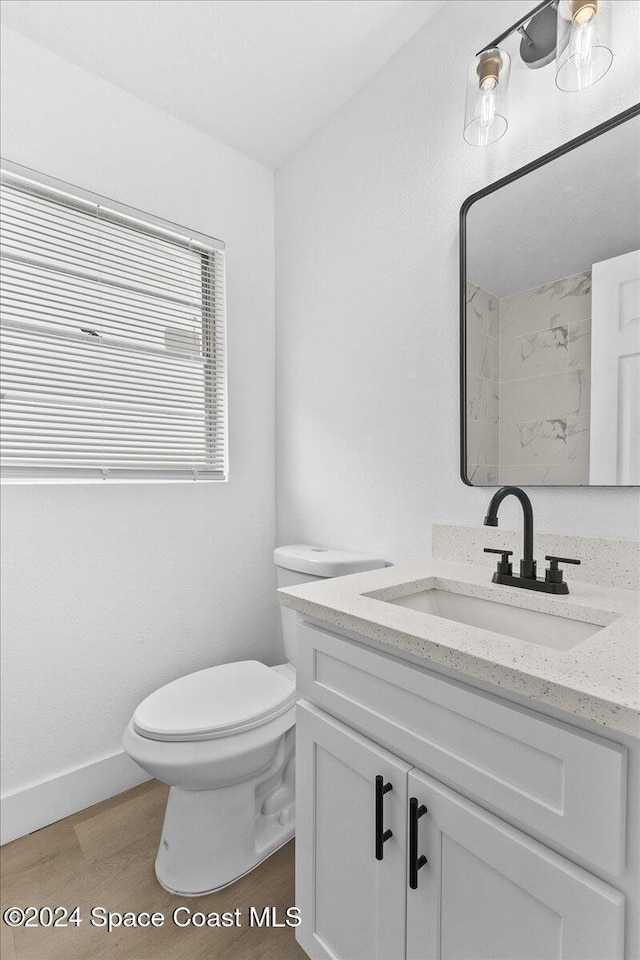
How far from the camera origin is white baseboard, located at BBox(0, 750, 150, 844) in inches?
56.6

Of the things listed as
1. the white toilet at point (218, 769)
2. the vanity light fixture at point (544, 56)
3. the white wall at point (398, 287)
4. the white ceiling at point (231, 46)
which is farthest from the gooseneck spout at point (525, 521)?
the white ceiling at point (231, 46)

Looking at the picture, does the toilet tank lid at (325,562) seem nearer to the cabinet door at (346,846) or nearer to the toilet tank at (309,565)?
the toilet tank at (309,565)

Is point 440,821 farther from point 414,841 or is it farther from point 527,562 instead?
point 527,562

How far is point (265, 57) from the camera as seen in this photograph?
4.97 feet

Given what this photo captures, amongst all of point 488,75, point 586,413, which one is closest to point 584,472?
point 586,413

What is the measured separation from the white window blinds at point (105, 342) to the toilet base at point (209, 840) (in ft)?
3.47

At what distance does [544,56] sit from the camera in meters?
1.10

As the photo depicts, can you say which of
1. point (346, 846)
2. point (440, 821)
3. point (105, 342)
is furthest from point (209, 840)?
point (105, 342)

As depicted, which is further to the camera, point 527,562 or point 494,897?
point 527,562

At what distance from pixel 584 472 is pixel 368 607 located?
23.5 inches

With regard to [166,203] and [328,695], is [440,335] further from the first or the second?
[166,203]

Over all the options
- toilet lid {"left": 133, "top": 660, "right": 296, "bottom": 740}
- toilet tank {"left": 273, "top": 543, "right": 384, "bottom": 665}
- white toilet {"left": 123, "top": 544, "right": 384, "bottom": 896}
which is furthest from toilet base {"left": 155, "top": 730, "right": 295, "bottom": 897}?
toilet tank {"left": 273, "top": 543, "right": 384, "bottom": 665}

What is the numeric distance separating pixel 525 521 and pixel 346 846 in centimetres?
74

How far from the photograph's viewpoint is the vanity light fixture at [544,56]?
0.99 m
